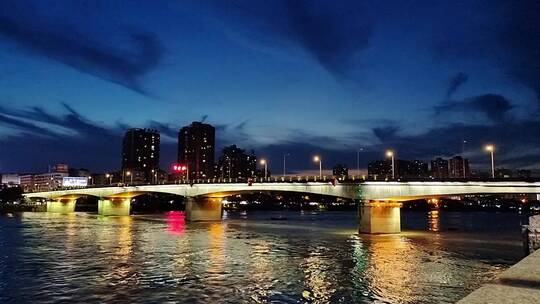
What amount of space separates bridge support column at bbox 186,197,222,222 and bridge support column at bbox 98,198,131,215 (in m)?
39.0

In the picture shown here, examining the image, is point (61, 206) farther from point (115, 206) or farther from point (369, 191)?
point (369, 191)

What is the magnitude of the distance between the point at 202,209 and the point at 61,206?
3228 inches

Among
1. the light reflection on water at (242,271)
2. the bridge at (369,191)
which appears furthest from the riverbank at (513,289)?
the bridge at (369,191)

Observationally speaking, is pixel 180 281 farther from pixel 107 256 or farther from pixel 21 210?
pixel 21 210

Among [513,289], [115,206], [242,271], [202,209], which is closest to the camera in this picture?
[513,289]

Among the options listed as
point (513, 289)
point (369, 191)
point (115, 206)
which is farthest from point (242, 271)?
point (115, 206)

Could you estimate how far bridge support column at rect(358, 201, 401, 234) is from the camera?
216 feet

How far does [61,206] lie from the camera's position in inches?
6260

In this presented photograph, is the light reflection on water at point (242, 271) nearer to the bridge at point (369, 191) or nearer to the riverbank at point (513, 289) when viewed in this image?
the riverbank at point (513, 289)

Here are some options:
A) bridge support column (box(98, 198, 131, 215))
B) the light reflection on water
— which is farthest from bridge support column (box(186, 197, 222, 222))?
the light reflection on water

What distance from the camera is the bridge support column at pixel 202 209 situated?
98.6 metres

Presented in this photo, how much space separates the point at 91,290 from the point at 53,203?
499 ft

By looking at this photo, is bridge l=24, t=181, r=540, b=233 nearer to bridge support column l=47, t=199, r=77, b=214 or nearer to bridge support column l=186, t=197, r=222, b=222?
bridge support column l=186, t=197, r=222, b=222

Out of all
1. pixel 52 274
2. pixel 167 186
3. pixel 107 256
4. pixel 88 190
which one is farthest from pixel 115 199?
pixel 52 274
